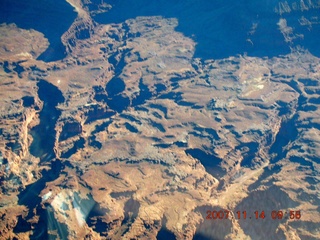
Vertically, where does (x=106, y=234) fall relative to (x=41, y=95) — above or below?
below

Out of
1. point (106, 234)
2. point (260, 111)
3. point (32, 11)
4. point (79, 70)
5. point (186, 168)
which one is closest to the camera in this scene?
point (106, 234)

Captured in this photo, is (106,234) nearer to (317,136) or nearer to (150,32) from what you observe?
(317,136)

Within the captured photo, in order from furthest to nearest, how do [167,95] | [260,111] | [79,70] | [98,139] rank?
[79,70]
[167,95]
[260,111]
[98,139]

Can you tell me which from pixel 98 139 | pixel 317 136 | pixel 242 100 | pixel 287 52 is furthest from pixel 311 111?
pixel 98 139

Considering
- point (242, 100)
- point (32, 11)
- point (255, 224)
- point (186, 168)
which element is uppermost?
point (32, 11)

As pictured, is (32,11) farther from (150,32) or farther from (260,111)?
(260,111)

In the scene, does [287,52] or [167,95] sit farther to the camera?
[287,52]
